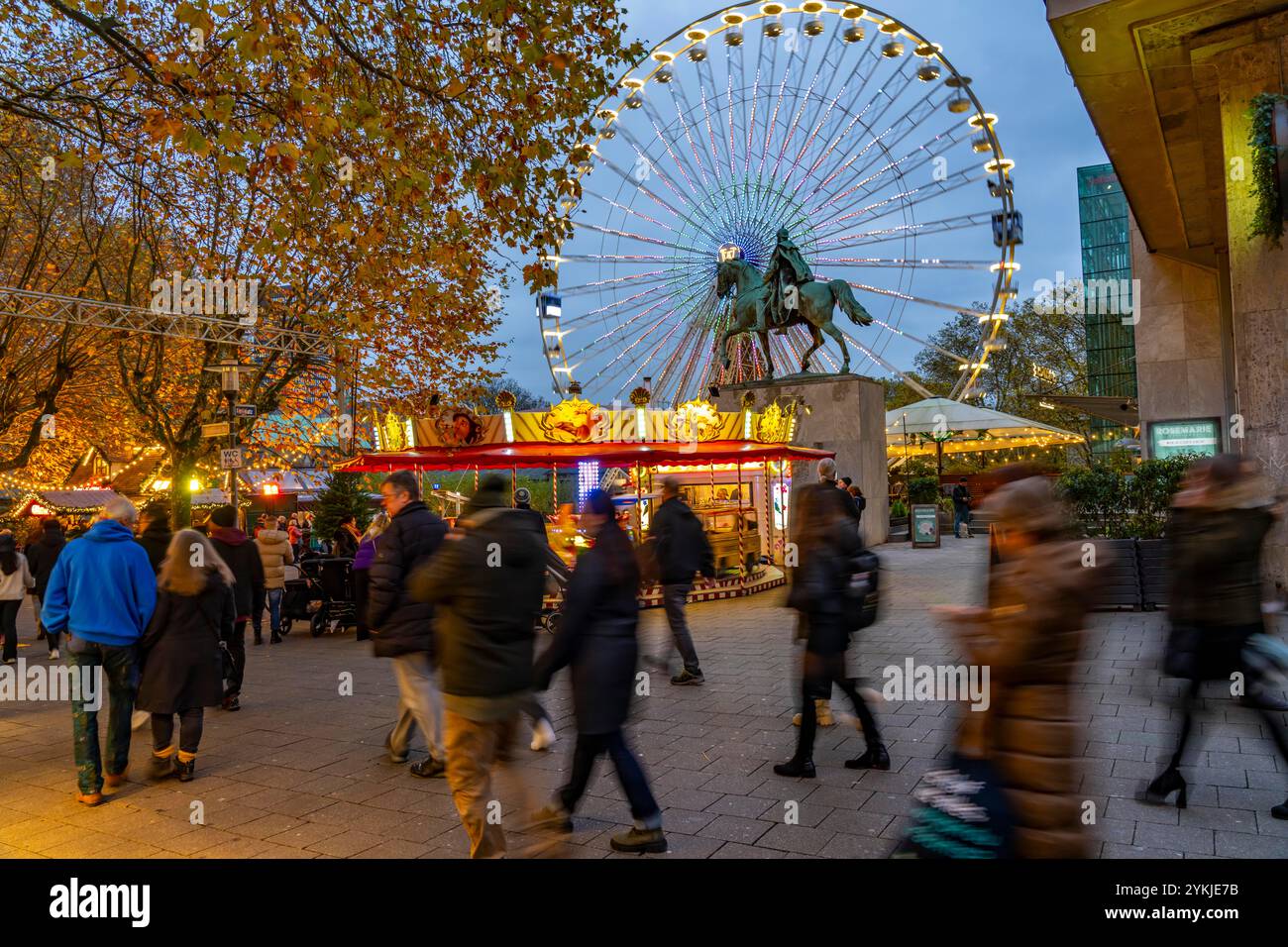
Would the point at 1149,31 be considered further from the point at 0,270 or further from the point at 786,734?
the point at 0,270

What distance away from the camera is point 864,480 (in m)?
19.5

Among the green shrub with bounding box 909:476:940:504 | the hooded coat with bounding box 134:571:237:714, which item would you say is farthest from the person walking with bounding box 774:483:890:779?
the green shrub with bounding box 909:476:940:504

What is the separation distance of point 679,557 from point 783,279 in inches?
534

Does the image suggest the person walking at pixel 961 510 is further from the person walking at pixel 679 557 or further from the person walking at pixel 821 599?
the person walking at pixel 821 599

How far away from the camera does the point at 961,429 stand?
23422mm

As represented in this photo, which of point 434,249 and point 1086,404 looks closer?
point 434,249

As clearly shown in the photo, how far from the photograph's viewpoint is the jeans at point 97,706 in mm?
4945

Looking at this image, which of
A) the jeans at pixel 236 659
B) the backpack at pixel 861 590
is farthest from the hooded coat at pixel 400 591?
the jeans at pixel 236 659

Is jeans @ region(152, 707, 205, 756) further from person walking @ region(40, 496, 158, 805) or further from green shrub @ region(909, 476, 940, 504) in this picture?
green shrub @ region(909, 476, 940, 504)

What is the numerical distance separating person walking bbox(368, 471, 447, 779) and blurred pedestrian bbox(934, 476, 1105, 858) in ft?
10.0

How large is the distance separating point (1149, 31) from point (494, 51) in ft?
22.4

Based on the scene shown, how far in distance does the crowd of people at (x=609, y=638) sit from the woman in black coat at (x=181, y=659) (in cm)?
1
